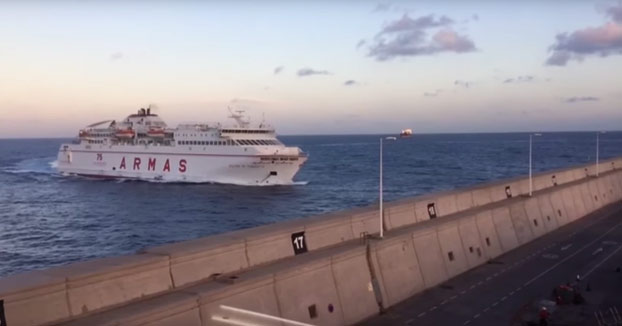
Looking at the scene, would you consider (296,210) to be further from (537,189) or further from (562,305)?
(562,305)

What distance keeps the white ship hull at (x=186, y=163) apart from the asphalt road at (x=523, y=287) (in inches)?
1966

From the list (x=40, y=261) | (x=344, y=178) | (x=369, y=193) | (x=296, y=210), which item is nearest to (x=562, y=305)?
(x=40, y=261)

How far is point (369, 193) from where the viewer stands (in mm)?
67312

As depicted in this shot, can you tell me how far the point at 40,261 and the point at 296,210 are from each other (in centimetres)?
2689

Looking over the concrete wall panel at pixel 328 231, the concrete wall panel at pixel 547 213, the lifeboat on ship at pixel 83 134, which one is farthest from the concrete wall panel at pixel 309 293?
the lifeboat on ship at pixel 83 134

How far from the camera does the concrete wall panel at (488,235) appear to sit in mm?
25891

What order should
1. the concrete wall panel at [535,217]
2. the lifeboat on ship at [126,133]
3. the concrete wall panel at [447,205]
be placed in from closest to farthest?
the concrete wall panel at [447,205] < the concrete wall panel at [535,217] < the lifeboat on ship at [126,133]

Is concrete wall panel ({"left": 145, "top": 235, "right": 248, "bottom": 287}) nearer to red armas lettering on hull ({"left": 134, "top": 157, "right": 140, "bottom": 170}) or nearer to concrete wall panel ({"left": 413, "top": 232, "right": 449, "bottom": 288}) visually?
concrete wall panel ({"left": 413, "top": 232, "right": 449, "bottom": 288})

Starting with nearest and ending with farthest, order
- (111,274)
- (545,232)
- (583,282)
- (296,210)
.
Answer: (111,274)
(583,282)
(545,232)
(296,210)

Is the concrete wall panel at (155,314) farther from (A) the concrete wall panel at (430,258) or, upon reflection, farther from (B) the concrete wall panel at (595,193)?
(B) the concrete wall panel at (595,193)

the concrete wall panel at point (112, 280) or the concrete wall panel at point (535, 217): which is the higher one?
the concrete wall panel at point (112, 280)

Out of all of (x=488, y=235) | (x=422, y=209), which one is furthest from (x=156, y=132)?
(x=488, y=235)

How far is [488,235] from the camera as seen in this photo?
86.7 ft

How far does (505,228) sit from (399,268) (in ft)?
34.0
